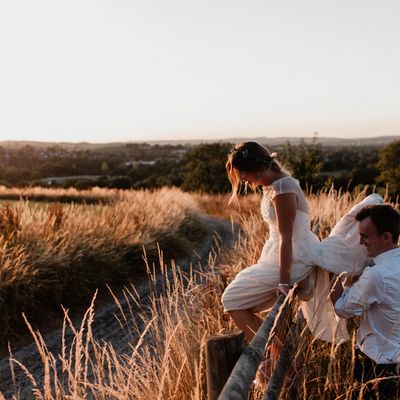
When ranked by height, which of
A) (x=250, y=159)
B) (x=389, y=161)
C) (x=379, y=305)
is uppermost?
(x=250, y=159)

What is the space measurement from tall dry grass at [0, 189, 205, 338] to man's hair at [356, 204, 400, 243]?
466 cm

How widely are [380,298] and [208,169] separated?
3294cm

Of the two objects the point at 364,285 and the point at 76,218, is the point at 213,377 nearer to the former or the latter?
the point at 364,285

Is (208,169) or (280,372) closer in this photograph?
(280,372)

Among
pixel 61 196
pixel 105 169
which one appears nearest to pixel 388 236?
pixel 61 196

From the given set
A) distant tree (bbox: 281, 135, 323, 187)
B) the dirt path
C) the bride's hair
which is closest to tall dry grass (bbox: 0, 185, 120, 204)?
distant tree (bbox: 281, 135, 323, 187)

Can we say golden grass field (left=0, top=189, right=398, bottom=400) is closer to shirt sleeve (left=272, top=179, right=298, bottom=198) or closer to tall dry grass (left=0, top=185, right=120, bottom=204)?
shirt sleeve (left=272, top=179, right=298, bottom=198)

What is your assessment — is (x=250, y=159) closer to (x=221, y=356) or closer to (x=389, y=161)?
(x=221, y=356)

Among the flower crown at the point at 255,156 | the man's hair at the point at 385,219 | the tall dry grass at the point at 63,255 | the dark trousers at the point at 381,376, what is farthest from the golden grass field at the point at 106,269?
the flower crown at the point at 255,156

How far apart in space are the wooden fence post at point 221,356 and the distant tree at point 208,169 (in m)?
32.0

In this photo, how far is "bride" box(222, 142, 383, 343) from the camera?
10.3 ft

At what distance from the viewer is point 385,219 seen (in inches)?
104

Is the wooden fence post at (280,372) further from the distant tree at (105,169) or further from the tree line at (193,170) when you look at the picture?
the distant tree at (105,169)

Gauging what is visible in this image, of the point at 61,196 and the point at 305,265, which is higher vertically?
the point at 305,265
